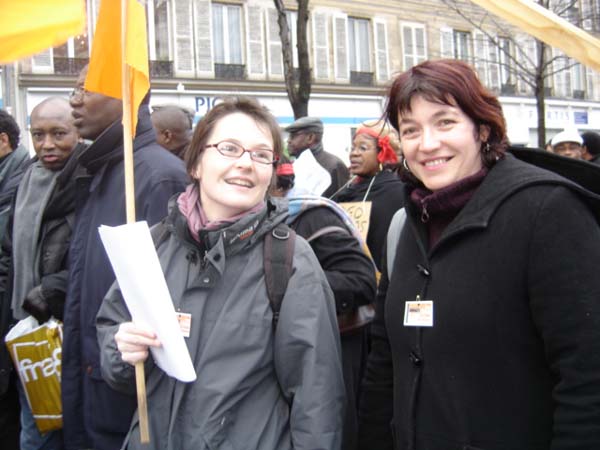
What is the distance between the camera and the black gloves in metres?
2.86

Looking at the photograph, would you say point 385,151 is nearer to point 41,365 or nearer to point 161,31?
point 41,365

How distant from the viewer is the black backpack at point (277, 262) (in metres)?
1.98

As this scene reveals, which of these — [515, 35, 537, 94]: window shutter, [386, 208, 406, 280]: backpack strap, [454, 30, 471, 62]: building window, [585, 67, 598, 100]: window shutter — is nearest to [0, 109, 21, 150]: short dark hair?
[386, 208, 406, 280]: backpack strap

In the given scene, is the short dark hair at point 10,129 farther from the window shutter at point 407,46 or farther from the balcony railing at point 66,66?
the window shutter at point 407,46

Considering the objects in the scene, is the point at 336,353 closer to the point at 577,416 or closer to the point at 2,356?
the point at 577,416

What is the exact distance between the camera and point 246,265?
2.03 m

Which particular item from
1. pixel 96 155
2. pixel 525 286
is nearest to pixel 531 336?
pixel 525 286

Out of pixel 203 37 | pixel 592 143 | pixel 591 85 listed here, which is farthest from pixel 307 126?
pixel 591 85

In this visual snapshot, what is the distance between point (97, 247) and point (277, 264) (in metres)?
0.96

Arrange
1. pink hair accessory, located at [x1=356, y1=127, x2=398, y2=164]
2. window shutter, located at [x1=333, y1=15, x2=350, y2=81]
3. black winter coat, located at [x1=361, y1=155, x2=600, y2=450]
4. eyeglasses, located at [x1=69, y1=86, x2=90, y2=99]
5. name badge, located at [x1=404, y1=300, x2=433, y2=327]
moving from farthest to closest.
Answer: window shutter, located at [x1=333, y1=15, x2=350, y2=81]
pink hair accessory, located at [x1=356, y1=127, x2=398, y2=164]
eyeglasses, located at [x1=69, y1=86, x2=90, y2=99]
name badge, located at [x1=404, y1=300, x2=433, y2=327]
black winter coat, located at [x1=361, y1=155, x2=600, y2=450]

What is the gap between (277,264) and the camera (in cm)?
202

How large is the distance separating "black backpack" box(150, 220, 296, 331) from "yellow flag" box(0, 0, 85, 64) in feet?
2.91

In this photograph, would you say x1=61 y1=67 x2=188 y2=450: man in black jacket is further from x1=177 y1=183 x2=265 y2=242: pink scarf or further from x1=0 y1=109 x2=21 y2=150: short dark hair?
x1=0 y1=109 x2=21 y2=150: short dark hair

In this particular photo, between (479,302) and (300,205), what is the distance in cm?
134
